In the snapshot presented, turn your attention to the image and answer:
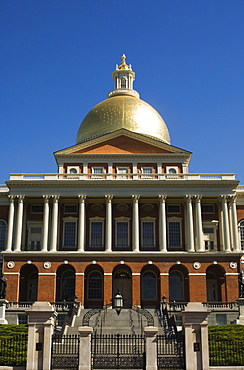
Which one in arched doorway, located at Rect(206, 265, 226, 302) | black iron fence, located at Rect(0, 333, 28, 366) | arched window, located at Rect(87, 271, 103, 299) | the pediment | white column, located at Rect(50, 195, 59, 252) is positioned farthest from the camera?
the pediment

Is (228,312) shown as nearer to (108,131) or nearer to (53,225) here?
(53,225)

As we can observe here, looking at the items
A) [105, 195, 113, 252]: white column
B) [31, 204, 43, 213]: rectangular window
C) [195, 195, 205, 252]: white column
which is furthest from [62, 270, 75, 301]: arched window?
[195, 195, 205, 252]: white column

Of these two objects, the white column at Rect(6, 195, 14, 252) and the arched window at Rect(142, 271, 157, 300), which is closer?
the white column at Rect(6, 195, 14, 252)

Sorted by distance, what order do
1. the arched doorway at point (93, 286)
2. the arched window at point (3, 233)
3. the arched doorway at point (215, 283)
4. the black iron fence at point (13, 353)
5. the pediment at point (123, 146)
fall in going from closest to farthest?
the black iron fence at point (13, 353) < the arched doorway at point (93, 286) < the arched doorway at point (215, 283) < the arched window at point (3, 233) < the pediment at point (123, 146)

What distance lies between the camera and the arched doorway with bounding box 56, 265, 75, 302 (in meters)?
54.9

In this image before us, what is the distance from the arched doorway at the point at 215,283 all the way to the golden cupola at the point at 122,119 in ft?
55.3

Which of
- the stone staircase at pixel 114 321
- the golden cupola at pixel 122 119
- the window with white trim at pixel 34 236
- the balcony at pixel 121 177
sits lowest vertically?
the stone staircase at pixel 114 321

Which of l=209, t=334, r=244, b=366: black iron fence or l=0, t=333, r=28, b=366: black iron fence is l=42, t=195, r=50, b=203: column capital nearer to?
l=0, t=333, r=28, b=366: black iron fence

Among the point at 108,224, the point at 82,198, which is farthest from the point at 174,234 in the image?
the point at 82,198

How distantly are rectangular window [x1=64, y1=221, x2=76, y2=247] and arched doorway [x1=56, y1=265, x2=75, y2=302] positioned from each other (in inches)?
92.5

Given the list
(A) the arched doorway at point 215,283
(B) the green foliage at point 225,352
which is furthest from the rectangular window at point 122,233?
(B) the green foliage at point 225,352

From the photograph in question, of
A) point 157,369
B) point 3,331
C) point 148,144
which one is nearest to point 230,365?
point 157,369

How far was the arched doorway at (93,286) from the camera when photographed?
54078 millimetres

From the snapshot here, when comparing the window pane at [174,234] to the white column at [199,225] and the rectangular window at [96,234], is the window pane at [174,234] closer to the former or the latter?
the white column at [199,225]
